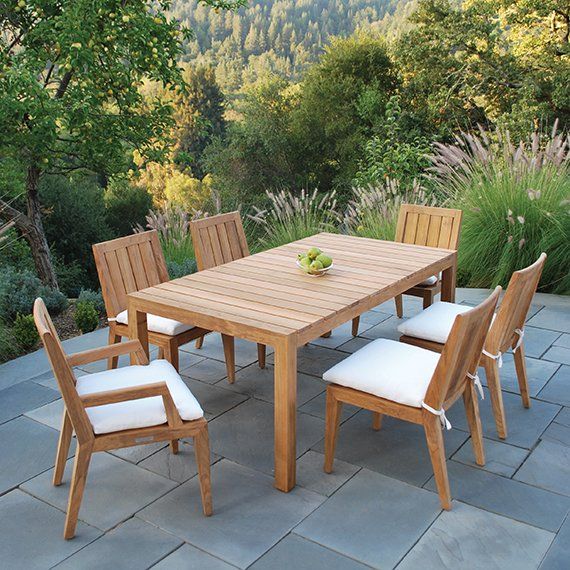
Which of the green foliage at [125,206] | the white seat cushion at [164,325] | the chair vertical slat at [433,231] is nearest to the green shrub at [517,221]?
the chair vertical slat at [433,231]

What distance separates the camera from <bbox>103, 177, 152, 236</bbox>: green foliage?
38.4ft

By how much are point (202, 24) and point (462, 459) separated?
22.1 meters

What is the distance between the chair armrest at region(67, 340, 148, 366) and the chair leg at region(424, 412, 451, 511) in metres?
1.21

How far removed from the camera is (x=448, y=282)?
4008mm

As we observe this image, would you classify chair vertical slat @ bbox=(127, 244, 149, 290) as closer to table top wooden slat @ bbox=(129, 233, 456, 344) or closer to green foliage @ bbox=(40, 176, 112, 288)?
table top wooden slat @ bbox=(129, 233, 456, 344)

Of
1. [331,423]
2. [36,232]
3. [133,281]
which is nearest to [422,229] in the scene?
[133,281]

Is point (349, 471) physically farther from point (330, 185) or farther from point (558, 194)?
point (330, 185)

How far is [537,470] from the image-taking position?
113 inches

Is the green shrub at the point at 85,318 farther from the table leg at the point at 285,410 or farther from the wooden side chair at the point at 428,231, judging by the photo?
the table leg at the point at 285,410

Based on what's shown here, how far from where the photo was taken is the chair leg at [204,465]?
2498 millimetres

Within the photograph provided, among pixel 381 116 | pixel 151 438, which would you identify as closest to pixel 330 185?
pixel 381 116

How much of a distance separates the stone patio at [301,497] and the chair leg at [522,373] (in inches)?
2.5

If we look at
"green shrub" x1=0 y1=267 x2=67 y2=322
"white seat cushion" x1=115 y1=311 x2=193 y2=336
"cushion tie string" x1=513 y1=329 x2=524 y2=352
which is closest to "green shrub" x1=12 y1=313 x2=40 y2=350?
Result: "green shrub" x1=0 y1=267 x2=67 y2=322

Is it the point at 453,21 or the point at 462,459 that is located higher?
the point at 453,21
